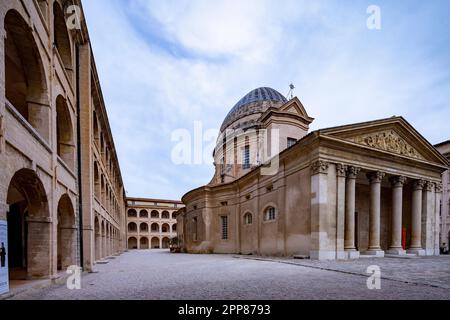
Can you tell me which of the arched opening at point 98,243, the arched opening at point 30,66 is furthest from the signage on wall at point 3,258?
the arched opening at point 98,243

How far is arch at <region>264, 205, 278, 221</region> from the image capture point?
2174 centimetres

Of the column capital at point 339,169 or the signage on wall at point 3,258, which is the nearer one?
the signage on wall at point 3,258

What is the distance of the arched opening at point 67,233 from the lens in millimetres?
10945

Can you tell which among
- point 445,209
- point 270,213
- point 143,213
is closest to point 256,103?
point 270,213

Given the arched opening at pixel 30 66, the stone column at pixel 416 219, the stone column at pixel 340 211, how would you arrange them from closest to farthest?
the arched opening at pixel 30 66 → the stone column at pixel 340 211 → the stone column at pixel 416 219

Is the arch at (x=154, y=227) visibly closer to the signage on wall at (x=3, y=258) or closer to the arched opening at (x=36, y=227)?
the arched opening at (x=36, y=227)

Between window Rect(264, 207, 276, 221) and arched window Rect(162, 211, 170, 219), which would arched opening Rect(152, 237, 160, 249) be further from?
window Rect(264, 207, 276, 221)

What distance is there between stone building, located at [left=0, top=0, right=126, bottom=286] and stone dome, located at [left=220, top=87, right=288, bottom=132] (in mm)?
23274

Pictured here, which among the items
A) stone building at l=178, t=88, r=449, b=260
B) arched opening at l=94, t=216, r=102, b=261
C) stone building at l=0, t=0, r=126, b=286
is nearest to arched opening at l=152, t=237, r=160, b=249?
stone building at l=178, t=88, r=449, b=260

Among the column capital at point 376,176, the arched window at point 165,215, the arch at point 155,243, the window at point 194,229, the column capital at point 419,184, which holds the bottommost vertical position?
the arch at point 155,243

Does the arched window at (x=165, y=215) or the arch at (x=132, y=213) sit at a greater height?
the arch at (x=132, y=213)

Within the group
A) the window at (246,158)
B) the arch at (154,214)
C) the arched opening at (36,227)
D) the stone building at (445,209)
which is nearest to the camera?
the arched opening at (36,227)

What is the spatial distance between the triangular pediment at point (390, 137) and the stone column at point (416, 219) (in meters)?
2.55
